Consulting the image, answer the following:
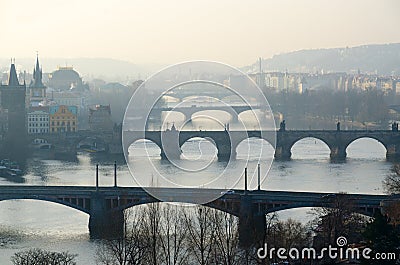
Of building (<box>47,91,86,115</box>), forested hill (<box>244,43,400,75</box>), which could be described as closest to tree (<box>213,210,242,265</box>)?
building (<box>47,91,86,115</box>)

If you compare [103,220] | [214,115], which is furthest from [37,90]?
[103,220]

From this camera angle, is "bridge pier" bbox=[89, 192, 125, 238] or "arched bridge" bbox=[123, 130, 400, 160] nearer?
"bridge pier" bbox=[89, 192, 125, 238]

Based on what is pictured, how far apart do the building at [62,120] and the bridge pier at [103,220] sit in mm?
14009

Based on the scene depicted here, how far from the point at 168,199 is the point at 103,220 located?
0.70m

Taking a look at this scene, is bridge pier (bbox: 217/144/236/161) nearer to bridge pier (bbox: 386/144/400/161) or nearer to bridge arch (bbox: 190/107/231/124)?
bridge pier (bbox: 386/144/400/161)

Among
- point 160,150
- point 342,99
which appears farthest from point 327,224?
point 342,99

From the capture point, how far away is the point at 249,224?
35.2 ft

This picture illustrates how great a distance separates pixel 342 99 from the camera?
37594 millimetres

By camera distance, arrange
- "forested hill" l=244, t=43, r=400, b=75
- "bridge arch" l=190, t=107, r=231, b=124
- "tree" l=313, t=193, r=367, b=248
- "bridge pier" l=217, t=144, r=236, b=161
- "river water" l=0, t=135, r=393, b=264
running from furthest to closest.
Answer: "forested hill" l=244, t=43, r=400, b=75, "bridge arch" l=190, t=107, r=231, b=124, "bridge pier" l=217, t=144, r=236, b=161, "river water" l=0, t=135, r=393, b=264, "tree" l=313, t=193, r=367, b=248

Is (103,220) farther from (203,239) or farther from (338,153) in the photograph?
(338,153)

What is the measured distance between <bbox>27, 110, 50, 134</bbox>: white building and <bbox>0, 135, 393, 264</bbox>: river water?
2933 millimetres

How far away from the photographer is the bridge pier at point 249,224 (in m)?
9.63

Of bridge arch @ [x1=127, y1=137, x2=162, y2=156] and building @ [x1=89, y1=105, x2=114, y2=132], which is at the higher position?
building @ [x1=89, y1=105, x2=114, y2=132]

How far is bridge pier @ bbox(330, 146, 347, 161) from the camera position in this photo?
20989 mm
